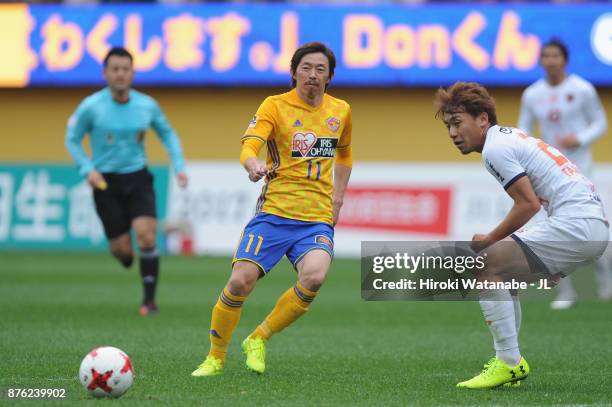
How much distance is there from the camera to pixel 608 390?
6.42m

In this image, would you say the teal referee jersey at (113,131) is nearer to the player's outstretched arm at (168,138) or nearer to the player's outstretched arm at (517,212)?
the player's outstretched arm at (168,138)

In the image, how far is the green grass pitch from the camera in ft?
20.3

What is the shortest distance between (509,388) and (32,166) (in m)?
14.8

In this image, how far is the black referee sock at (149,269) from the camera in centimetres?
1068

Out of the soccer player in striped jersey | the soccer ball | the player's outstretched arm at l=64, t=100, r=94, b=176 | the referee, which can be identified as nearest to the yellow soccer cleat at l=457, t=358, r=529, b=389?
the soccer player in striped jersey

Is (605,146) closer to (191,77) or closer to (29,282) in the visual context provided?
(191,77)

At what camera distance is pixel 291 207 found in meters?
7.09

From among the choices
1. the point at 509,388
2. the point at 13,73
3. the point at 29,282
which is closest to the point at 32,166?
the point at 13,73

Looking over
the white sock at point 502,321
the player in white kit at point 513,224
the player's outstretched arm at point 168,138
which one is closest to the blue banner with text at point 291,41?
the player's outstretched arm at point 168,138

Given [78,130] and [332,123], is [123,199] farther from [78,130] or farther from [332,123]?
[332,123]

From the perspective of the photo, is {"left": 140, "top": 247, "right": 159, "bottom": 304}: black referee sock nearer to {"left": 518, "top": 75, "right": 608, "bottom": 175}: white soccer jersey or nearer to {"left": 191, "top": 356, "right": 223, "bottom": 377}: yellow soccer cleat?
{"left": 191, "top": 356, "right": 223, "bottom": 377}: yellow soccer cleat

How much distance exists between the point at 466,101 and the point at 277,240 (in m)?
1.54

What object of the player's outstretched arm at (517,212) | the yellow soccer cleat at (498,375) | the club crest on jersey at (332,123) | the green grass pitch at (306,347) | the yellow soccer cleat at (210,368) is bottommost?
the green grass pitch at (306,347)

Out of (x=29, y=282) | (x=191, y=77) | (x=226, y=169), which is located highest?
(x=191, y=77)
